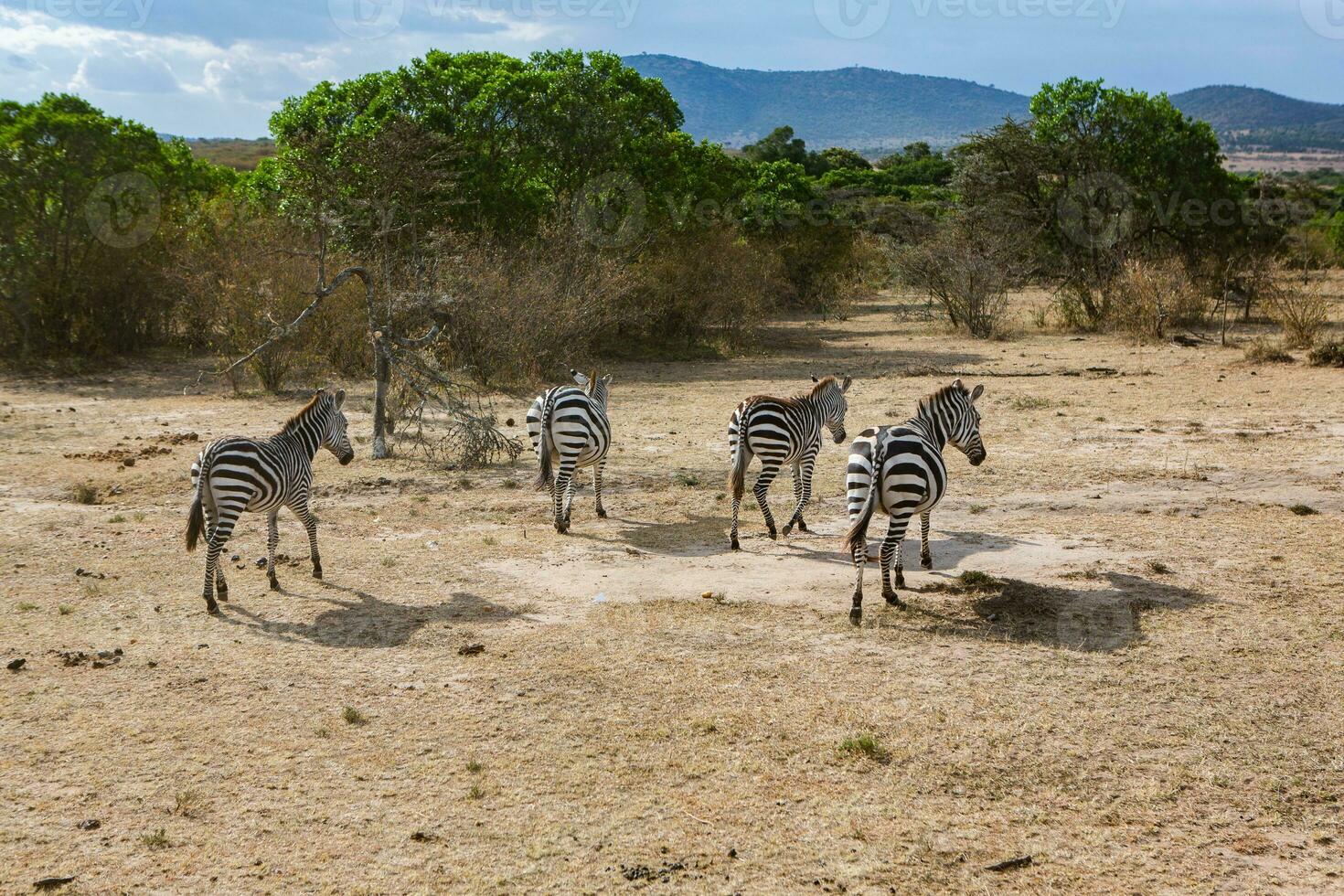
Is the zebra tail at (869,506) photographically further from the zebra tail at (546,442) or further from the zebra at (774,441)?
the zebra tail at (546,442)

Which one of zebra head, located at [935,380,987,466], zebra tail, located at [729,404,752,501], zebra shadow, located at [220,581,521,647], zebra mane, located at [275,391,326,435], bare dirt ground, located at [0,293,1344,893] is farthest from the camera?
zebra tail, located at [729,404,752,501]

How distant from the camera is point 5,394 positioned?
1839 centimetres

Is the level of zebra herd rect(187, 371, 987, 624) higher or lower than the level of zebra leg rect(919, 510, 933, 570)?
higher

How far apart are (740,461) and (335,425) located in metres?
3.66

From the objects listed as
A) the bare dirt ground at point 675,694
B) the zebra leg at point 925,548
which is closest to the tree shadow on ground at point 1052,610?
the bare dirt ground at point 675,694

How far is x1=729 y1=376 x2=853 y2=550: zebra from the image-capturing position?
1003 cm

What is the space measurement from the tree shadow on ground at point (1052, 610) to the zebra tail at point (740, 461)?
2.02 m

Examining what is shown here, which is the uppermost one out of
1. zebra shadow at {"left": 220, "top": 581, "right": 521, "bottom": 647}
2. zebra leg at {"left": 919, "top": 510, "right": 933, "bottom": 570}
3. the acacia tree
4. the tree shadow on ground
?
the acacia tree

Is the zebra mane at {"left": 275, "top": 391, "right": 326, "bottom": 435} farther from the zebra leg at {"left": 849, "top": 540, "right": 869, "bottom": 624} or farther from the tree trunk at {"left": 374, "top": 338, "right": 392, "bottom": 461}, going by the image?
the zebra leg at {"left": 849, "top": 540, "right": 869, "bottom": 624}

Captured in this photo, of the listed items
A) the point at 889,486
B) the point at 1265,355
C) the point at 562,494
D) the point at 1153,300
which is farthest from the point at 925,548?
the point at 1153,300

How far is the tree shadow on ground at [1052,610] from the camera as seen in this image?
757cm

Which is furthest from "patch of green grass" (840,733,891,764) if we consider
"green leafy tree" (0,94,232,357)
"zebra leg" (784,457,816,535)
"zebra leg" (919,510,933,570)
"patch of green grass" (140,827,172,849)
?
"green leafy tree" (0,94,232,357)

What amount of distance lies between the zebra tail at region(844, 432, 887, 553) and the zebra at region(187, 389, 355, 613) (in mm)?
4393

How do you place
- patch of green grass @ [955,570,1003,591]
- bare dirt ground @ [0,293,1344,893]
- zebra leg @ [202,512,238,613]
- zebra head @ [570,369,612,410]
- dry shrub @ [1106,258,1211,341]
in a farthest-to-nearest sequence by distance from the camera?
dry shrub @ [1106,258,1211,341] < zebra head @ [570,369,612,410] < patch of green grass @ [955,570,1003,591] < zebra leg @ [202,512,238,613] < bare dirt ground @ [0,293,1344,893]
